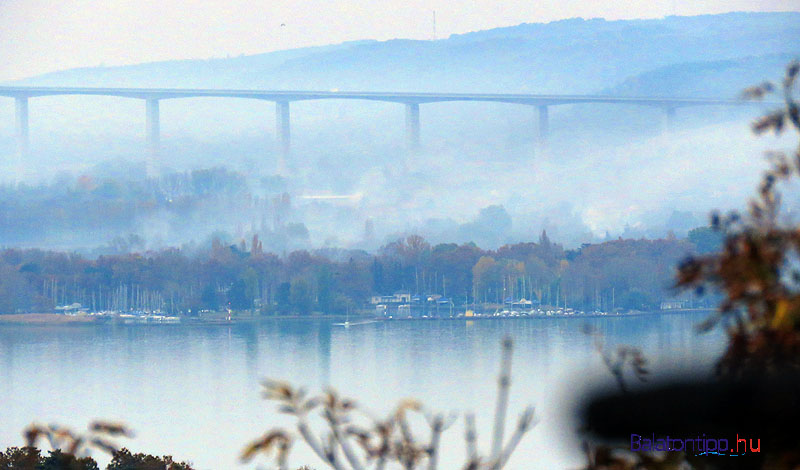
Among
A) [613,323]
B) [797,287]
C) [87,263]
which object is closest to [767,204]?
[797,287]

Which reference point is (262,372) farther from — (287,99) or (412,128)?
(412,128)

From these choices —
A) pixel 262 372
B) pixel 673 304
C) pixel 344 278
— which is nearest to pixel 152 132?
pixel 344 278

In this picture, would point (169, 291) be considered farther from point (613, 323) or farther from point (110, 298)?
point (613, 323)

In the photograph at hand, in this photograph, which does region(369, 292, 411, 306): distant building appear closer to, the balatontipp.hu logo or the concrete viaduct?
the concrete viaduct

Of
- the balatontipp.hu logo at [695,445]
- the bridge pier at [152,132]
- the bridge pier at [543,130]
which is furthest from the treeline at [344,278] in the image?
the balatontipp.hu logo at [695,445]

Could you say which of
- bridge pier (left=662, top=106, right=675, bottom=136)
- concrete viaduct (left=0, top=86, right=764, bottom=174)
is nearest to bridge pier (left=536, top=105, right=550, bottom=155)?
concrete viaduct (left=0, top=86, right=764, bottom=174)

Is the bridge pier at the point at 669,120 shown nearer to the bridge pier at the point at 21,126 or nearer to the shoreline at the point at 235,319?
the shoreline at the point at 235,319
